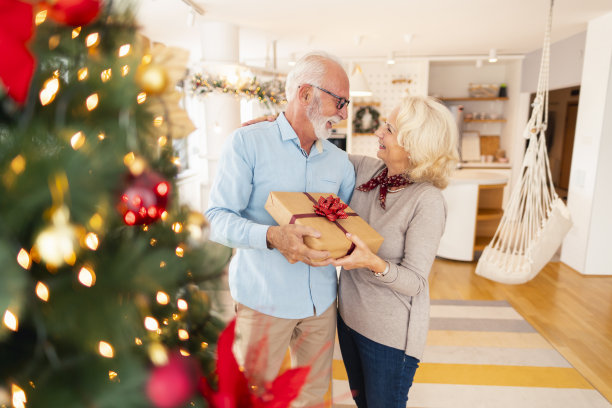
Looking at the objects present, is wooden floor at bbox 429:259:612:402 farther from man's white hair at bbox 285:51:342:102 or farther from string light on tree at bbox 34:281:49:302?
string light on tree at bbox 34:281:49:302

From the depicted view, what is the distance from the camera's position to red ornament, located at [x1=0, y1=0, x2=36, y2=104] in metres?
0.24

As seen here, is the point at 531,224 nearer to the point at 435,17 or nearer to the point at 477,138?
the point at 435,17

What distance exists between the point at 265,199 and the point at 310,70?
505mm

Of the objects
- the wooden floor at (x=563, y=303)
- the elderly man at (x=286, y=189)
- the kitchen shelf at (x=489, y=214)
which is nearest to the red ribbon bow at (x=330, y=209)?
the elderly man at (x=286, y=189)

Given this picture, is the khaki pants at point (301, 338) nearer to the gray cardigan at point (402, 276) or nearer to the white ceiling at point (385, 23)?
the gray cardigan at point (402, 276)

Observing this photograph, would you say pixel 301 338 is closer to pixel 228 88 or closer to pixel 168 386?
pixel 168 386

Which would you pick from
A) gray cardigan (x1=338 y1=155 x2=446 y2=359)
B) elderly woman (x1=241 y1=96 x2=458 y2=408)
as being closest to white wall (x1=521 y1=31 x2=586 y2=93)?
elderly woman (x1=241 y1=96 x2=458 y2=408)

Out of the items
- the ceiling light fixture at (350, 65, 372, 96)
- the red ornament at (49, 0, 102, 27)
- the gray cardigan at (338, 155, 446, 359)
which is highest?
the ceiling light fixture at (350, 65, 372, 96)

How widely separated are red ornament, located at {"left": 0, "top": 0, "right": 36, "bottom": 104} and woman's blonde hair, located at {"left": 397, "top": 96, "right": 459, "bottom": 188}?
1.22m

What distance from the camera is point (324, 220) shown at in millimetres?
1138

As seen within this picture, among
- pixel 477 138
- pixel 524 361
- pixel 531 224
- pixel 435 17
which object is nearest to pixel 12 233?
pixel 524 361

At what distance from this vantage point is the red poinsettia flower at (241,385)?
0.39 metres

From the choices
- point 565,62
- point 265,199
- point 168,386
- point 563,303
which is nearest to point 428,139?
point 265,199

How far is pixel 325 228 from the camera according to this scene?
1.10 meters
